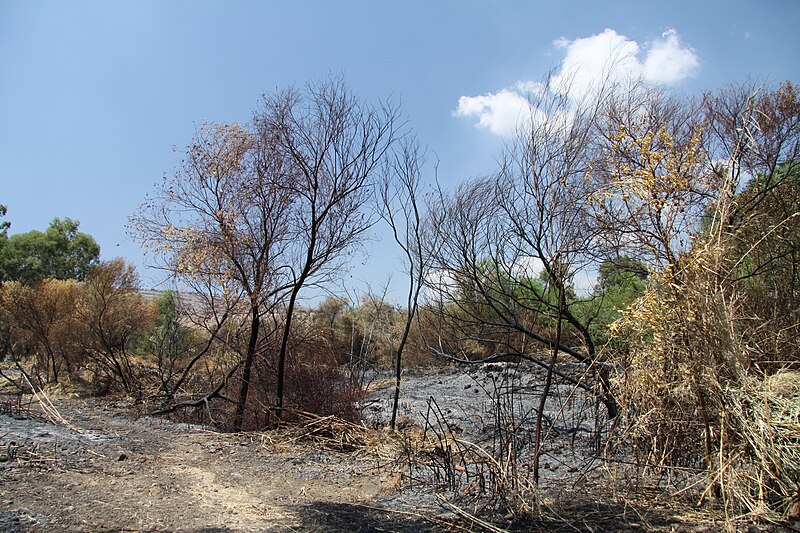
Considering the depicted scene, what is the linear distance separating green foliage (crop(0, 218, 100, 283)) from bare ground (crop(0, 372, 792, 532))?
2969 cm

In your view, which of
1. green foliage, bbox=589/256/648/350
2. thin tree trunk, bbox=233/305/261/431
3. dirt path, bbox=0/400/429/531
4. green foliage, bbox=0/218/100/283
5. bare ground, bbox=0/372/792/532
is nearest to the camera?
bare ground, bbox=0/372/792/532

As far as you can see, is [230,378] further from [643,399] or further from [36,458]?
[643,399]

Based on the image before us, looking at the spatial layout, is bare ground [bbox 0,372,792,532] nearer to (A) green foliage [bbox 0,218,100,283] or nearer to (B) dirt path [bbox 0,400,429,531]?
(B) dirt path [bbox 0,400,429,531]

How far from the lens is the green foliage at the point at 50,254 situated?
107ft

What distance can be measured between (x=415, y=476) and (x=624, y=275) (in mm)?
6619

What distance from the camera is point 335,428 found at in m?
7.93

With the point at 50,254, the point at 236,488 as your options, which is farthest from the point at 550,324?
the point at 50,254

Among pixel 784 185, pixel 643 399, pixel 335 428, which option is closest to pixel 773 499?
pixel 643 399

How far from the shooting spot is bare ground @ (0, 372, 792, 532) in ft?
12.1

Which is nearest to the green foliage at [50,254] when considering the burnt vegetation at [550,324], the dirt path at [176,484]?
the burnt vegetation at [550,324]

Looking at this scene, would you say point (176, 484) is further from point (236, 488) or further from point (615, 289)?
point (615, 289)

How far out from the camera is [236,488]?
5371 millimetres

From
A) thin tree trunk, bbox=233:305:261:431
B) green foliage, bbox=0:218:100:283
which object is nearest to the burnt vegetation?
thin tree trunk, bbox=233:305:261:431

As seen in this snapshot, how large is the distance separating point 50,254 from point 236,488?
122 feet
